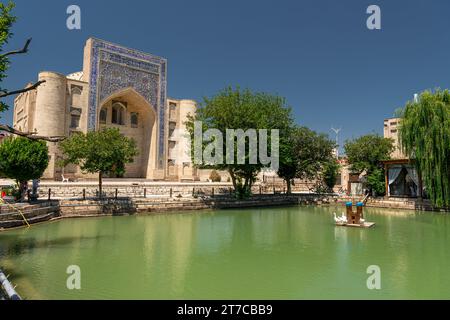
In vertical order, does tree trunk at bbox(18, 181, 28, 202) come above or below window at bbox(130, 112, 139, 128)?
below

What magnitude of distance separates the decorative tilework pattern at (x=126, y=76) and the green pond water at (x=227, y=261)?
20776 mm

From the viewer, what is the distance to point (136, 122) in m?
36.8

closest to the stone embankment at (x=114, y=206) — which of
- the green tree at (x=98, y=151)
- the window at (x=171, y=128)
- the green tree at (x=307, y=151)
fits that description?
the green tree at (x=98, y=151)

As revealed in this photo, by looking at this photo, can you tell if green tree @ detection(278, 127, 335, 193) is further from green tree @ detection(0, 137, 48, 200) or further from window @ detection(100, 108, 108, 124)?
window @ detection(100, 108, 108, 124)

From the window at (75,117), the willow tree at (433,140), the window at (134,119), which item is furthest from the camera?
the window at (134,119)

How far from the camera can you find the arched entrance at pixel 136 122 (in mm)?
33875

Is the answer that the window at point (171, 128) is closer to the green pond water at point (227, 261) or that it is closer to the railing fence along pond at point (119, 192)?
the railing fence along pond at point (119, 192)

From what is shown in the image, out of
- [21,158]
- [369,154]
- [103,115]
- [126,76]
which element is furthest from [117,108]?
[369,154]

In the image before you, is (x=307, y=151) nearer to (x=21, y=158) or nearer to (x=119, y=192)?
(x=119, y=192)

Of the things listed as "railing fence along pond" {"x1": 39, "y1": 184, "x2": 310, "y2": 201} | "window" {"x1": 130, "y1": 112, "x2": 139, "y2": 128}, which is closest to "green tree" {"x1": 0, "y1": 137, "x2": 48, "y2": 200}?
"railing fence along pond" {"x1": 39, "y1": 184, "x2": 310, "y2": 201}

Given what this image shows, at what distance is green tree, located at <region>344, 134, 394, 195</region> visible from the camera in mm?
26906

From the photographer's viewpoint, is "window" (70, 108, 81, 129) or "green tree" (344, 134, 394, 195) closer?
"green tree" (344, 134, 394, 195)

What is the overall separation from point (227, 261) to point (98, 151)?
40.1 ft

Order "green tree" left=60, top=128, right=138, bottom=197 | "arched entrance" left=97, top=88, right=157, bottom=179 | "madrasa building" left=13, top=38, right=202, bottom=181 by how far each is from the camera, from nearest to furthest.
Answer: "green tree" left=60, top=128, right=138, bottom=197 → "madrasa building" left=13, top=38, right=202, bottom=181 → "arched entrance" left=97, top=88, right=157, bottom=179
